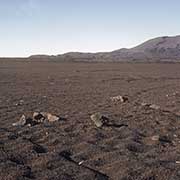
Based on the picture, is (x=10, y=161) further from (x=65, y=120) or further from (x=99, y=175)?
(x=65, y=120)

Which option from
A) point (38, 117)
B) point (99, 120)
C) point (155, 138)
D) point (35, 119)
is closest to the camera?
point (155, 138)

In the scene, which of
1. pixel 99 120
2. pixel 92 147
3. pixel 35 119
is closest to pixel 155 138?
pixel 92 147

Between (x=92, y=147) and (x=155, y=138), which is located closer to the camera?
(x=92, y=147)

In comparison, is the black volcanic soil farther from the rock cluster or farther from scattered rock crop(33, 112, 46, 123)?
scattered rock crop(33, 112, 46, 123)

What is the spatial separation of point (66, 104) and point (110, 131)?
23.7ft

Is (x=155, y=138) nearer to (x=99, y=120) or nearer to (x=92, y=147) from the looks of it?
(x=92, y=147)

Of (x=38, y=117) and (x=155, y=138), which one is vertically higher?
(x=38, y=117)

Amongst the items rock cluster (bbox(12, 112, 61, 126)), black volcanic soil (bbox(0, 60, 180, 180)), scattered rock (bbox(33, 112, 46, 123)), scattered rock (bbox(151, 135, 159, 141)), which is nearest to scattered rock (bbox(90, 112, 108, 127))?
black volcanic soil (bbox(0, 60, 180, 180))

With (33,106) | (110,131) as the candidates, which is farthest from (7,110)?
(110,131)

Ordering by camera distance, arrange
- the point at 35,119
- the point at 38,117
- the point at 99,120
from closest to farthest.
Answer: the point at 99,120
the point at 35,119
the point at 38,117

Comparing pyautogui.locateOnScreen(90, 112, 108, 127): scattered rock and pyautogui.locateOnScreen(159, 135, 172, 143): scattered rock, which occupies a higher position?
pyautogui.locateOnScreen(90, 112, 108, 127): scattered rock

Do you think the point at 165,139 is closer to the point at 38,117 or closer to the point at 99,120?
the point at 99,120

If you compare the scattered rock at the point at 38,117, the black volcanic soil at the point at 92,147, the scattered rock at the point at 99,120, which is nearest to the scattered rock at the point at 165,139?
the black volcanic soil at the point at 92,147

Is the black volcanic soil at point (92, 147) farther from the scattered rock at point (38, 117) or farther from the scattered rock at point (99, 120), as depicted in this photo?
the scattered rock at point (38, 117)
